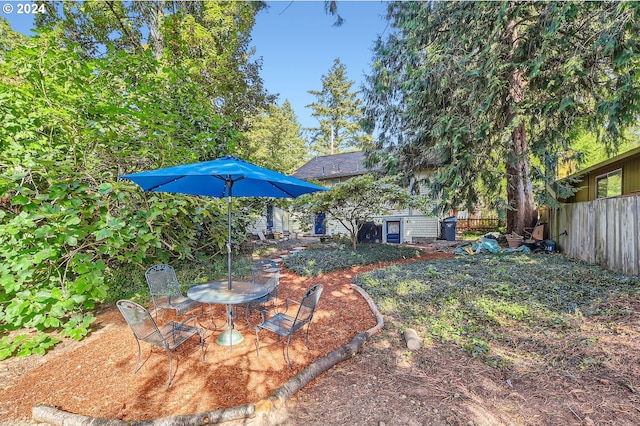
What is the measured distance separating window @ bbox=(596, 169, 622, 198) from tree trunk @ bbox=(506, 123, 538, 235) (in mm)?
1846

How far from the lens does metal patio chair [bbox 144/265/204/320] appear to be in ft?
13.1

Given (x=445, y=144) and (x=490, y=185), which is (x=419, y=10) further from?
(x=490, y=185)

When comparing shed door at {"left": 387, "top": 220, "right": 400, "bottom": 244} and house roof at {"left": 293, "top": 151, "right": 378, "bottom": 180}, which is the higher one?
house roof at {"left": 293, "top": 151, "right": 378, "bottom": 180}

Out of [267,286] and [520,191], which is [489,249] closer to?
[520,191]

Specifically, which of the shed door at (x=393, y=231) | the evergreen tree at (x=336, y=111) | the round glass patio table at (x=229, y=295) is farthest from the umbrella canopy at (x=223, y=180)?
the evergreen tree at (x=336, y=111)

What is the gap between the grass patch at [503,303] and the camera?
3539 mm

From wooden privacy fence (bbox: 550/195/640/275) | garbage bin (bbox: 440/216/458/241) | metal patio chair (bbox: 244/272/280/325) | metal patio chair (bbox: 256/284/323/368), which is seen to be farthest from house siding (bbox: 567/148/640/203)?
metal patio chair (bbox: 244/272/280/325)

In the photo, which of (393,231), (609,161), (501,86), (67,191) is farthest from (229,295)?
(393,231)

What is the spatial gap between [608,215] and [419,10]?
25.8ft

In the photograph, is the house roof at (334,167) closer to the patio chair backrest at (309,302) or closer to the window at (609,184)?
the window at (609,184)

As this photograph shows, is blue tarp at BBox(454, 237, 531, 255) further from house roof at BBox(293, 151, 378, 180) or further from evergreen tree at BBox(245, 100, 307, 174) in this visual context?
evergreen tree at BBox(245, 100, 307, 174)

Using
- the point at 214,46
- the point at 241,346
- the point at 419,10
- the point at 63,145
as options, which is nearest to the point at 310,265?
the point at 241,346

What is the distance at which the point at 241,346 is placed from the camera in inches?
→ 141

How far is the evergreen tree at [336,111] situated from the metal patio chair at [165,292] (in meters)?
28.0
